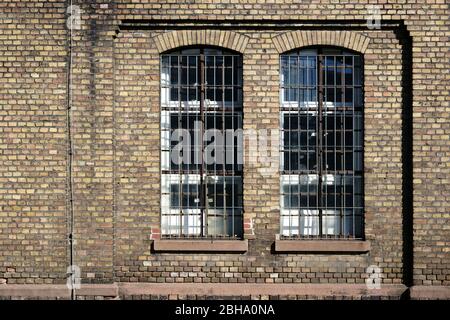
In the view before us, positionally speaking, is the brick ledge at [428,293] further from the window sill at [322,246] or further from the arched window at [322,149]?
the arched window at [322,149]

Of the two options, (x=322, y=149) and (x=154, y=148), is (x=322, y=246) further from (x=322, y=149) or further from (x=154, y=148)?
(x=154, y=148)

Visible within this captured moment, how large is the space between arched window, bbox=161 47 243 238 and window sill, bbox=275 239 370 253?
0.72 m

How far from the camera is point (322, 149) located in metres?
8.16

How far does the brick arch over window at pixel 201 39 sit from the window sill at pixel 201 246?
8.19 ft

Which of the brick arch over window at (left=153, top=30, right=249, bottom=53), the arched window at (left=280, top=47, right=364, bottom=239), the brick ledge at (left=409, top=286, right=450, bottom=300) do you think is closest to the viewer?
the brick ledge at (left=409, top=286, right=450, bottom=300)

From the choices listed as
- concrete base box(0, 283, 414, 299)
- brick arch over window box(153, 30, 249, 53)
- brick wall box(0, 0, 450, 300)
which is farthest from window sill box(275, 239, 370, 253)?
brick arch over window box(153, 30, 249, 53)

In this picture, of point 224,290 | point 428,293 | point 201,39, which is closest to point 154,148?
point 201,39

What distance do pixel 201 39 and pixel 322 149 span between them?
2.15m

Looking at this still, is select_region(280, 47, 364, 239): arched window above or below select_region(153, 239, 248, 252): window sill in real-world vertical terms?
above

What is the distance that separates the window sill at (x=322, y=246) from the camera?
7.93 meters

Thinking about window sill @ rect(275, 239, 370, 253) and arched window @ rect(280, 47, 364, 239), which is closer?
window sill @ rect(275, 239, 370, 253)

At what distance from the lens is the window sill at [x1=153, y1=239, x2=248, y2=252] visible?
7949 millimetres

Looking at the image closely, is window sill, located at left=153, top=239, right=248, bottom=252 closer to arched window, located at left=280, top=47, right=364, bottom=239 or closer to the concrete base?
the concrete base
